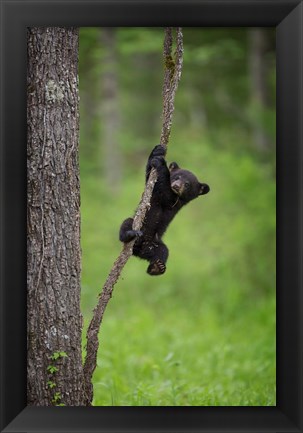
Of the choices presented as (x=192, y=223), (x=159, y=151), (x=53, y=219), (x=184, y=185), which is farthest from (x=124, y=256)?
(x=192, y=223)

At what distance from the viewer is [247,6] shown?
4426 millimetres

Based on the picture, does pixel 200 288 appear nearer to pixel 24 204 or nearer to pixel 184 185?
pixel 184 185

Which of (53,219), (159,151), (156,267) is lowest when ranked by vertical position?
(156,267)

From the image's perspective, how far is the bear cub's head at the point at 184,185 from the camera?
678 centimetres

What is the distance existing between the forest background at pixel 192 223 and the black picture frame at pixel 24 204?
1241mm

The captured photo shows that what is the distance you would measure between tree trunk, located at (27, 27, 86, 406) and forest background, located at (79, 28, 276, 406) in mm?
1153

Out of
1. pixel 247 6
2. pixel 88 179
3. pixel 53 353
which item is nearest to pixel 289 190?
pixel 247 6

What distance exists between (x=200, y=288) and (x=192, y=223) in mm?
1843

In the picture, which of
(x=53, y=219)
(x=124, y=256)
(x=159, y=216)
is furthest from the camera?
(x=159, y=216)

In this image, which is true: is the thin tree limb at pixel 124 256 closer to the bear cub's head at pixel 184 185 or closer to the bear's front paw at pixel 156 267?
the bear's front paw at pixel 156 267

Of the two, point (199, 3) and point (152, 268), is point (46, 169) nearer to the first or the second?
point (199, 3)

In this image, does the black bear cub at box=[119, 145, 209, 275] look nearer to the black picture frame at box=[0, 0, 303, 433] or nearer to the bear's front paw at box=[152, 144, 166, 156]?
the bear's front paw at box=[152, 144, 166, 156]

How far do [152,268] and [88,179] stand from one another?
375 inches

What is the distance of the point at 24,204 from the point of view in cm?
453
